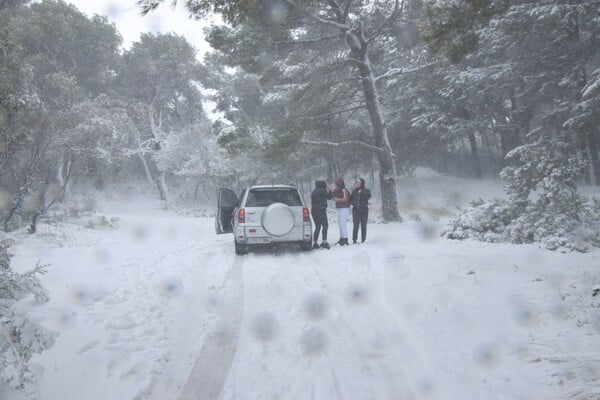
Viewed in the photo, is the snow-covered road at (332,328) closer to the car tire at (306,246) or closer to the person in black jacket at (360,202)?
the car tire at (306,246)

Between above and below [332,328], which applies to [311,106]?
above

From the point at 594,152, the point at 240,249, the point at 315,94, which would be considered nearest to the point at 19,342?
the point at 240,249

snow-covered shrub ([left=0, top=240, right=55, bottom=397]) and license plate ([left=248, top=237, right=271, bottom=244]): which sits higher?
license plate ([left=248, top=237, right=271, bottom=244])

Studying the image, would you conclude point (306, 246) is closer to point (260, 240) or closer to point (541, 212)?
point (260, 240)

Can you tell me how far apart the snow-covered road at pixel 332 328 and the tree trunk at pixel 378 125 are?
23.6 ft

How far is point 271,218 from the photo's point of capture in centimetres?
959

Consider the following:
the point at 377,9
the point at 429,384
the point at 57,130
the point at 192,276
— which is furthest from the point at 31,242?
the point at 377,9

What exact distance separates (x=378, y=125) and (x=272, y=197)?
23.0 ft

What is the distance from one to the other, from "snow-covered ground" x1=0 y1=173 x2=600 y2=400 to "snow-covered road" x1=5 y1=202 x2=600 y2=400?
2 cm

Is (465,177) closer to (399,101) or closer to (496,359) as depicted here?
(399,101)

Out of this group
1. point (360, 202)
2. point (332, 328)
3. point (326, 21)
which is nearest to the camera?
point (332, 328)

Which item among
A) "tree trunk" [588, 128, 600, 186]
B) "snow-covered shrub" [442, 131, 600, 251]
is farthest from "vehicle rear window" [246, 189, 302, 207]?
"tree trunk" [588, 128, 600, 186]

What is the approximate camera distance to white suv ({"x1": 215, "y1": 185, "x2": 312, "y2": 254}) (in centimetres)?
A: 963

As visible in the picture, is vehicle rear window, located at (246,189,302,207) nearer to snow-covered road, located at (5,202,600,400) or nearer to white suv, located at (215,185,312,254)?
white suv, located at (215,185,312,254)
